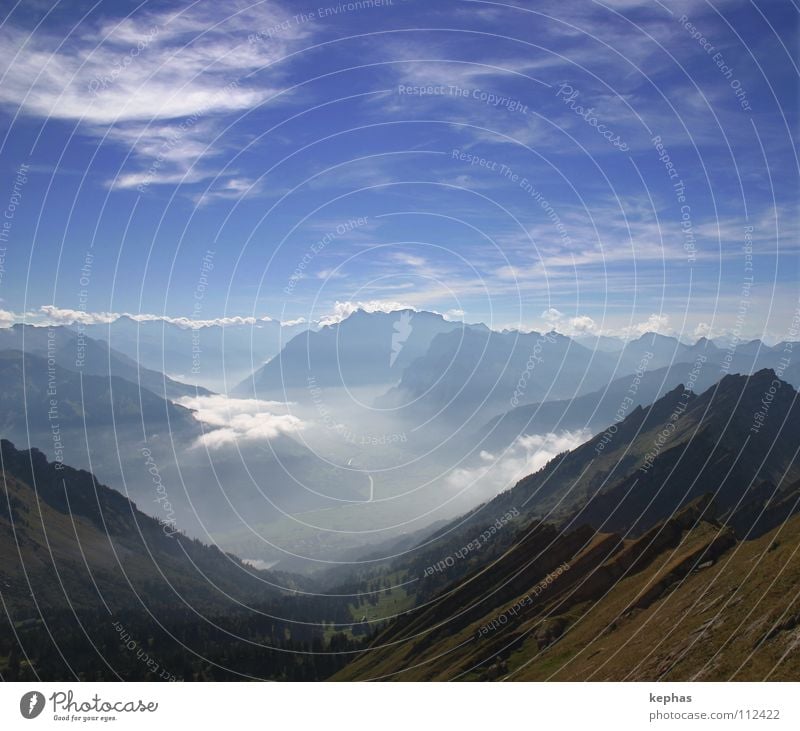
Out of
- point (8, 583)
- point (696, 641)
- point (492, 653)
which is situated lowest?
point (492, 653)

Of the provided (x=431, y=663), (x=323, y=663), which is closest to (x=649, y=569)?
(x=431, y=663)

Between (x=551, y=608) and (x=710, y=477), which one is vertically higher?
(x=710, y=477)

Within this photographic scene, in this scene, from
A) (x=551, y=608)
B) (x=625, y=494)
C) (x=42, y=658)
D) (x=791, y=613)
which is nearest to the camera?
(x=791, y=613)

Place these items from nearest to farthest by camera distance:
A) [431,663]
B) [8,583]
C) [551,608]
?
[551,608]
[431,663]
[8,583]

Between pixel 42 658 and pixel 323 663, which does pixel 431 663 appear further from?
pixel 42 658

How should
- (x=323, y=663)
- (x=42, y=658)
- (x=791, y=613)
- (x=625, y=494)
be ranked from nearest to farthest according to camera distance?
(x=791, y=613)
(x=323, y=663)
(x=42, y=658)
(x=625, y=494)

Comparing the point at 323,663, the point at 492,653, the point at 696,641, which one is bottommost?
the point at 323,663

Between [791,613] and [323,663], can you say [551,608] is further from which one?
[323,663]
